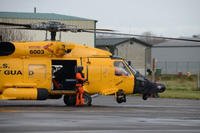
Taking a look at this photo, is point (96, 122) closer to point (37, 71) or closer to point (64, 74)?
point (37, 71)

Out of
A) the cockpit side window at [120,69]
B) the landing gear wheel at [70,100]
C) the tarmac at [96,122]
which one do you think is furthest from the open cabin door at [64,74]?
the tarmac at [96,122]

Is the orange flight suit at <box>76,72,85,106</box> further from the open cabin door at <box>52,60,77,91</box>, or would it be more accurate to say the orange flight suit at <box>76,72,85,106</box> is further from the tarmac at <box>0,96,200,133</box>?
the tarmac at <box>0,96,200,133</box>

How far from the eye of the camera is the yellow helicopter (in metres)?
25.0

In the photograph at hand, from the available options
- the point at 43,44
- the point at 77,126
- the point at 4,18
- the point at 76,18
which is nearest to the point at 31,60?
the point at 43,44

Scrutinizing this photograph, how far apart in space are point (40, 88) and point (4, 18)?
39897 millimetres

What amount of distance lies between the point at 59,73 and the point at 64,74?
0.22 metres

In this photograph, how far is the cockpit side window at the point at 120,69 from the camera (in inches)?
1036

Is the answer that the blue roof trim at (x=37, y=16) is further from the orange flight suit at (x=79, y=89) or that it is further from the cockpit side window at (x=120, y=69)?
the orange flight suit at (x=79, y=89)

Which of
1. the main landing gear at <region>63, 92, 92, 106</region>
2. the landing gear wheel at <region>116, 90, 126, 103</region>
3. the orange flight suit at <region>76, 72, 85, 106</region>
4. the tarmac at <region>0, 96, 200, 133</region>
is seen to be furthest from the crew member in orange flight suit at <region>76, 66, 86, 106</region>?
the tarmac at <region>0, 96, 200, 133</region>

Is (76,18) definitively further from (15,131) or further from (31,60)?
(15,131)

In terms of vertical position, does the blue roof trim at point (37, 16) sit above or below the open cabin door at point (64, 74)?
above

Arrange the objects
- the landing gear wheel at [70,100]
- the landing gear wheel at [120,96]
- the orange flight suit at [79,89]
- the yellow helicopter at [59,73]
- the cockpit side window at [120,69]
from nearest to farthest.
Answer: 1. the yellow helicopter at [59,73]
2. the orange flight suit at [79,89]
3. the landing gear wheel at [120,96]
4. the landing gear wheel at [70,100]
5. the cockpit side window at [120,69]

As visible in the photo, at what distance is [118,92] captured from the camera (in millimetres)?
26094

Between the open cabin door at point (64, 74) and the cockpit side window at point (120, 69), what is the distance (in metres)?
1.75
